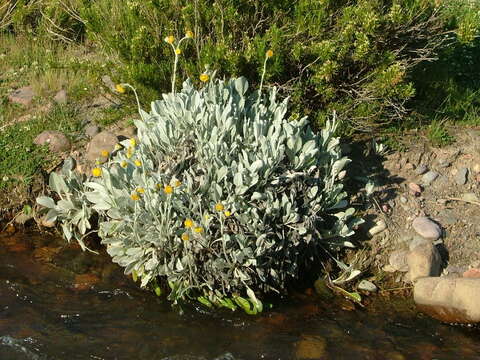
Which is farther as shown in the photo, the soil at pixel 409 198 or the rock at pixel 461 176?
the rock at pixel 461 176

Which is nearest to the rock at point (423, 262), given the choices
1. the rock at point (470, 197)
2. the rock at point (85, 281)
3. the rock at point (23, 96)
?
the rock at point (470, 197)

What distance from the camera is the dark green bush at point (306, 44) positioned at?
18.2 ft

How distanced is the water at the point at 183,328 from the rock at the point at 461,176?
1.36 meters

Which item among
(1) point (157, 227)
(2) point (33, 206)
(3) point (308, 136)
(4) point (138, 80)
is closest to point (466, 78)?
(3) point (308, 136)

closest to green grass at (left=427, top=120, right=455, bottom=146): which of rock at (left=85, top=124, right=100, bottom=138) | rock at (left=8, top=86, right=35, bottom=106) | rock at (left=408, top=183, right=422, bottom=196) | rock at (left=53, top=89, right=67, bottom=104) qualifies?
rock at (left=408, top=183, right=422, bottom=196)

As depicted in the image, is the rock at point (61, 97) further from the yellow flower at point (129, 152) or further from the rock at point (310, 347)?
the rock at point (310, 347)

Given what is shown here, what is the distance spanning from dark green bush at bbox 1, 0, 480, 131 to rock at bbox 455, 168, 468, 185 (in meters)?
0.73

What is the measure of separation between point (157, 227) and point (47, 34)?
4194 millimetres

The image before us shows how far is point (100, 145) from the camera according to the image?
6082 mm

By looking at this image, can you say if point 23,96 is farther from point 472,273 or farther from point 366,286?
point 472,273

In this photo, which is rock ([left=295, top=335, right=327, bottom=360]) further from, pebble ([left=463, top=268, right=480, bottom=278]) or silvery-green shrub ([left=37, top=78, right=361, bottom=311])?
pebble ([left=463, top=268, right=480, bottom=278])

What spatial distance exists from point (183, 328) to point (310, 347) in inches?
34.4

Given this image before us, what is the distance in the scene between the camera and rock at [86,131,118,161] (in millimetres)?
6039

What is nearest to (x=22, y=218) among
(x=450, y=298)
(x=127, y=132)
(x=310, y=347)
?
(x=127, y=132)
